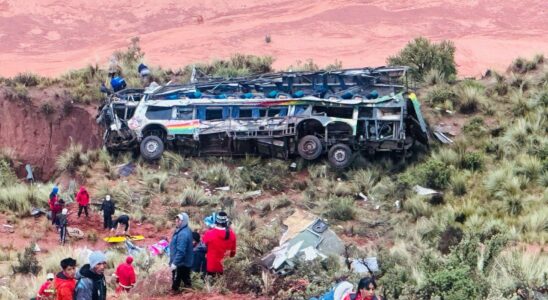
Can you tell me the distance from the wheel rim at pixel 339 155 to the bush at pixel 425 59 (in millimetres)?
6874

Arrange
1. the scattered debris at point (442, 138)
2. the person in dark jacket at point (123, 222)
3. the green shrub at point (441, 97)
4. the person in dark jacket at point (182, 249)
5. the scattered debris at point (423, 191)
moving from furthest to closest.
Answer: the green shrub at point (441, 97)
the scattered debris at point (442, 138)
the scattered debris at point (423, 191)
the person in dark jacket at point (123, 222)
the person in dark jacket at point (182, 249)

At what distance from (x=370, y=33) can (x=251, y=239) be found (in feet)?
96.8

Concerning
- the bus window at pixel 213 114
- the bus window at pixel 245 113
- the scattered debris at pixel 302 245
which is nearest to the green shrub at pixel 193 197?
the bus window at pixel 213 114

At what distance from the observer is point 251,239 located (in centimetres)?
1705

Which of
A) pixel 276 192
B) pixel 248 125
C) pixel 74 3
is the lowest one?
pixel 276 192

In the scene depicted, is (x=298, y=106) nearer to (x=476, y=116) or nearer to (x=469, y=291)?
(x=476, y=116)

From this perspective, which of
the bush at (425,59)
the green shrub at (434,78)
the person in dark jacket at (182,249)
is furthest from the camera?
the bush at (425,59)

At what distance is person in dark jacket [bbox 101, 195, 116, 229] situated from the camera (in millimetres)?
22078

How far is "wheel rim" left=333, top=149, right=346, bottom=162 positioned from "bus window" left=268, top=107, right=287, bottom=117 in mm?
1710

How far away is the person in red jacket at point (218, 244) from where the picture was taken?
14516 millimetres

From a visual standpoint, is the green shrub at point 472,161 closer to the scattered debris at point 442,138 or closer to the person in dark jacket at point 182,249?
the scattered debris at point 442,138

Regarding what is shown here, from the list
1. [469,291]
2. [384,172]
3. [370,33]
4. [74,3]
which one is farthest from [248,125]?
[74,3]

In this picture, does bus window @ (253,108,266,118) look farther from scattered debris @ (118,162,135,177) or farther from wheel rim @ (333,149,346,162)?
scattered debris @ (118,162,135,177)

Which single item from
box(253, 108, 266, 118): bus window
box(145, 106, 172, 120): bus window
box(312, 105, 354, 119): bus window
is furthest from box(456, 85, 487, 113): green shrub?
box(145, 106, 172, 120): bus window
